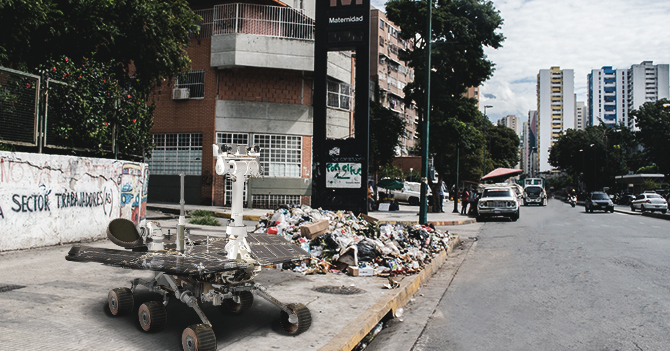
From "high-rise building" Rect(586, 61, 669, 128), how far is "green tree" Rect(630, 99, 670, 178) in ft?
371

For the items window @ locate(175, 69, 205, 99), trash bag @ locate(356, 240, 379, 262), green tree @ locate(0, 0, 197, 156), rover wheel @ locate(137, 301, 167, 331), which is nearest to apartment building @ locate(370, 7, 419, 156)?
window @ locate(175, 69, 205, 99)

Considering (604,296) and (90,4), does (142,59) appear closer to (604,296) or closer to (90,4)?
(90,4)

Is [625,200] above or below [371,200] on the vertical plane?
below

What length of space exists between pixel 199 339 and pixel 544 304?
489 cm

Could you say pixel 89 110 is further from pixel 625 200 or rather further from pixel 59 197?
pixel 625 200

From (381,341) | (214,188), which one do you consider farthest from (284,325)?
(214,188)

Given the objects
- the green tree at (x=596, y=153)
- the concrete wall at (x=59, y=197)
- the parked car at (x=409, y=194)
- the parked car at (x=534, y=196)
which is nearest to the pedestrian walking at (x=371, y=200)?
the parked car at (x=409, y=194)

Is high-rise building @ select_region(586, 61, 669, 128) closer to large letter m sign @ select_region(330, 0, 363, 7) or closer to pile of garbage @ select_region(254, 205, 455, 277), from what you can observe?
large letter m sign @ select_region(330, 0, 363, 7)

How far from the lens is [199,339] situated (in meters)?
3.68

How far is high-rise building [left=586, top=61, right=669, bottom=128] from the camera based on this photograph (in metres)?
Result: 160

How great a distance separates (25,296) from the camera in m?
5.15

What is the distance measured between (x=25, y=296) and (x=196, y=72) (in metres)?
20.0

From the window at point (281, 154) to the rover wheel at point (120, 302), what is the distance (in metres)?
18.6

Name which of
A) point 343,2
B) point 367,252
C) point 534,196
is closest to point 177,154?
point 343,2
